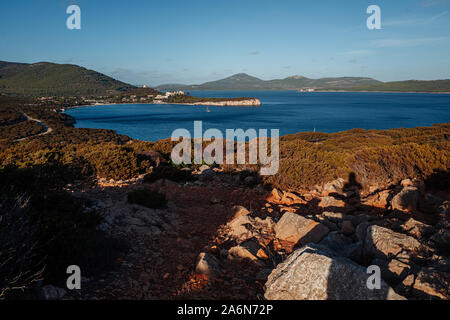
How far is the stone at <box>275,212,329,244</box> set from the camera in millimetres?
5039

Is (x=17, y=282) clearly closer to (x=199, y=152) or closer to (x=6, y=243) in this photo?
(x=6, y=243)

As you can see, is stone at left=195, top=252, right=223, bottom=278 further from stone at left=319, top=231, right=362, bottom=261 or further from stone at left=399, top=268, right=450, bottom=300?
stone at left=399, top=268, right=450, bottom=300

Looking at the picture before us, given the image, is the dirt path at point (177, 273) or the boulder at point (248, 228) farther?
the boulder at point (248, 228)

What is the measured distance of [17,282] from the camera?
9.84ft

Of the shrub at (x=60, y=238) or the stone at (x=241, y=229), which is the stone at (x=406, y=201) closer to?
the stone at (x=241, y=229)

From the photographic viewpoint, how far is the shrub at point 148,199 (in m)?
7.14

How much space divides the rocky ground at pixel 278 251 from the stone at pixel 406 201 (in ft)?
0.08

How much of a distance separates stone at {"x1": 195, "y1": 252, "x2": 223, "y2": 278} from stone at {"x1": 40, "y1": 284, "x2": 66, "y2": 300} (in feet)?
5.78

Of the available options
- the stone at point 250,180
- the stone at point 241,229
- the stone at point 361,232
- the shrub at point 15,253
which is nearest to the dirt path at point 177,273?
the stone at point 241,229

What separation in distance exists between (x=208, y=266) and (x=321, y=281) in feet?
5.66

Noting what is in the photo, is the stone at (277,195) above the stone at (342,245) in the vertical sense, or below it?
below

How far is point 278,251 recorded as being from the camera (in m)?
4.86

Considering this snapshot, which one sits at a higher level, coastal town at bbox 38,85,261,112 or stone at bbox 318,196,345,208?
coastal town at bbox 38,85,261,112

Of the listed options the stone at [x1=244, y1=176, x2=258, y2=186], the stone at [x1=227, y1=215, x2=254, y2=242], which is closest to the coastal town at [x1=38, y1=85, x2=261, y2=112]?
the stone at [x1=244, y1=176, x2=258, y2=186]
